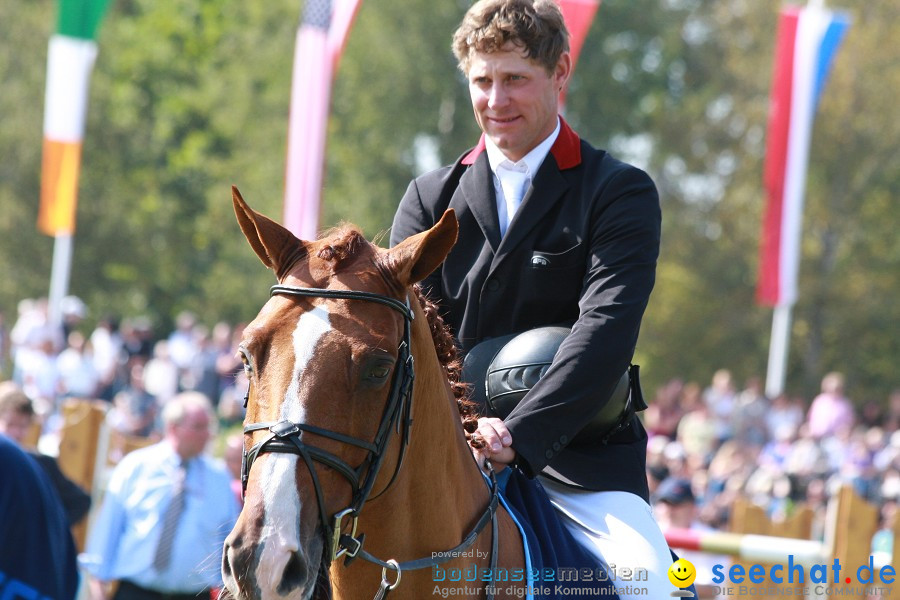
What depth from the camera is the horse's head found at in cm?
278

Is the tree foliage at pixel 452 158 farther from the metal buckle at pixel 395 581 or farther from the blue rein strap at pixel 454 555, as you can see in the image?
the metal buckle at pixel 395 581

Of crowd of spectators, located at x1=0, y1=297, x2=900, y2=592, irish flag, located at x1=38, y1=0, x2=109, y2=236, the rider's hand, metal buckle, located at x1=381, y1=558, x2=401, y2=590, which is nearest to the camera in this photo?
metal buckle, located at x1=381, y1=558, x2=401, y2=590

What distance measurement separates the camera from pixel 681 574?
3920mm

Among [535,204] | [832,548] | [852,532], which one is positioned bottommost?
[832,548]

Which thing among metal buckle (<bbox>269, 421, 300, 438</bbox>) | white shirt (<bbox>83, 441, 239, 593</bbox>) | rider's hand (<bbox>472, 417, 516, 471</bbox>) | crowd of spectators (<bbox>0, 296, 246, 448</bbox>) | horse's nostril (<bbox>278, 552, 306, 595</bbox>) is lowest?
crowd of spectators (<bbox>0, 296, 246, 448</bbox>)

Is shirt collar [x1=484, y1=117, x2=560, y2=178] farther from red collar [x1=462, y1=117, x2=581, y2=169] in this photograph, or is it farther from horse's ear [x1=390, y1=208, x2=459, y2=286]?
horse's ear [x1=390, y1=208, x2=459, y2=286]

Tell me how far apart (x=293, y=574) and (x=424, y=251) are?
0.93m

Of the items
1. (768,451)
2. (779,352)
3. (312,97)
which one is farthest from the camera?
(779,352)

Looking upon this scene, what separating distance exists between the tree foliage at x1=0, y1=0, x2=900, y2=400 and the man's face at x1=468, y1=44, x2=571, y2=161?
2875 cm

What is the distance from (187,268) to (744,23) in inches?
758

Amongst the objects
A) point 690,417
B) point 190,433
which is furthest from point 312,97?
point 690,417

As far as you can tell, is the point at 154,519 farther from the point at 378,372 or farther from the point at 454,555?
the point at 378,372

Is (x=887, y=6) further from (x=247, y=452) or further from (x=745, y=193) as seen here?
(x=247, y=452)

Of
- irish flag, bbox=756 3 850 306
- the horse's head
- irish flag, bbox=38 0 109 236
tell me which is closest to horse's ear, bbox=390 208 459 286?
the horse's head
